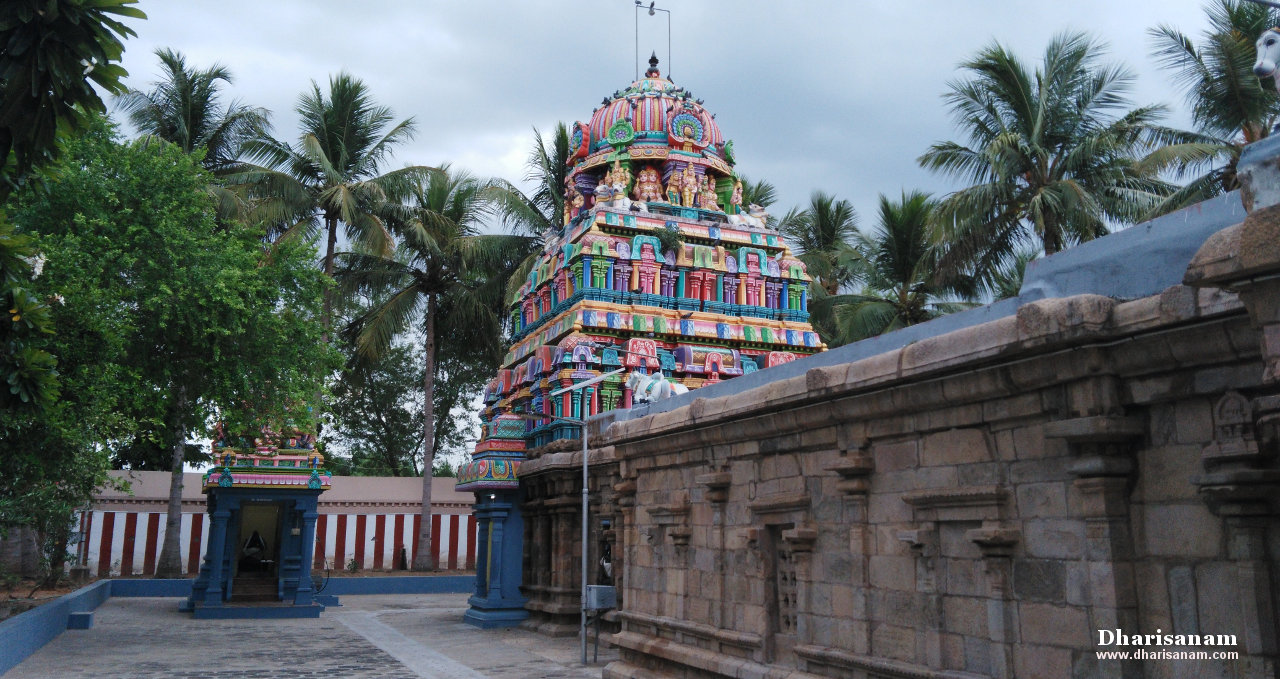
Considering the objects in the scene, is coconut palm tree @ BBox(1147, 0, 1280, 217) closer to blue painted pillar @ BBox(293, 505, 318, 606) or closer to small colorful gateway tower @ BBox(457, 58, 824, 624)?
small colorful gateway tower @ BBox(457, 58, 824, 624)

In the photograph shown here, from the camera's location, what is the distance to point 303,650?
1644cm

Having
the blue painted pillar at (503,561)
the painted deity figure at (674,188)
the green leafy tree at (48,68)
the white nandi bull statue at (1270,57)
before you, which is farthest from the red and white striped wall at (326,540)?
the white nandi bull statue at (1270,57)

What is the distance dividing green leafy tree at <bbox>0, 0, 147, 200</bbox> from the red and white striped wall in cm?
2337

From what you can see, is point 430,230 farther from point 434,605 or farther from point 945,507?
point 945,507

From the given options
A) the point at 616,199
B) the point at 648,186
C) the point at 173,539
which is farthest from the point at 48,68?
the point at 173,539

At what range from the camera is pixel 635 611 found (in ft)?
40.7

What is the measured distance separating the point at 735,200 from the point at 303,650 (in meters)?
15.3

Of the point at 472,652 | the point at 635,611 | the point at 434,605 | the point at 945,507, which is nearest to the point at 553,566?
the point at 472,652

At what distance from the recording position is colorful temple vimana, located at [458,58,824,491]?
20.5m

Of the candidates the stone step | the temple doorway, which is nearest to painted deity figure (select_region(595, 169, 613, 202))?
the temple doorway

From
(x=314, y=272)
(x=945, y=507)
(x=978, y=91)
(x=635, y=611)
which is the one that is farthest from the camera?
(x=978, y=91)

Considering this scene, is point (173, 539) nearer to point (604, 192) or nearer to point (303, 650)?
point (303, 650)

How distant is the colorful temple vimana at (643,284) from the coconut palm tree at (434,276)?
628 cm

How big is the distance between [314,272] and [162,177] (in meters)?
3.34
